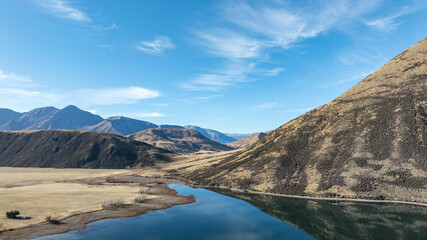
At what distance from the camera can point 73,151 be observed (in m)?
176

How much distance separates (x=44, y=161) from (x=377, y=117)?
203584mm

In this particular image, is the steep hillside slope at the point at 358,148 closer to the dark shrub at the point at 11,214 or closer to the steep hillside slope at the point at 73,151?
the dark shrub at the point at 11,214

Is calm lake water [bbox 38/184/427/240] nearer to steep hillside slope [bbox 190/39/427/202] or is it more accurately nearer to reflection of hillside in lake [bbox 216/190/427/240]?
reflection of hillside in lake [bbox 216/190/427/240]

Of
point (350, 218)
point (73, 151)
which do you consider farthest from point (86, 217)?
point (73, 151)

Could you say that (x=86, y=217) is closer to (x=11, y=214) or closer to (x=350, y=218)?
(x=11, y=214)

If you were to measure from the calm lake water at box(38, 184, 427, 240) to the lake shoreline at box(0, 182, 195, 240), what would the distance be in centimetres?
206

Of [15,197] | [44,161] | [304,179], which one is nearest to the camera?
[15,197]

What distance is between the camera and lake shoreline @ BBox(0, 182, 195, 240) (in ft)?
108

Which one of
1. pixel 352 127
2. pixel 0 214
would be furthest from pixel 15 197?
pixel 352 127

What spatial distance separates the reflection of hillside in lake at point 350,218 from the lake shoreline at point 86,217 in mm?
22920

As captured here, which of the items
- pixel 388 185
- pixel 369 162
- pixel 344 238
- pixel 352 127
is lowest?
pixel 344 238

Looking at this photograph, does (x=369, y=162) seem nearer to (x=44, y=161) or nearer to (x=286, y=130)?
(x=286, y=130)

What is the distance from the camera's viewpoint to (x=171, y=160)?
172875 mm

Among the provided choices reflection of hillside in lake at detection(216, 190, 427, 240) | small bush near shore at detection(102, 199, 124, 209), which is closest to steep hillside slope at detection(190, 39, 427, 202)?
reflection of hillside in lake at detection(216, 190, 427, 240)
